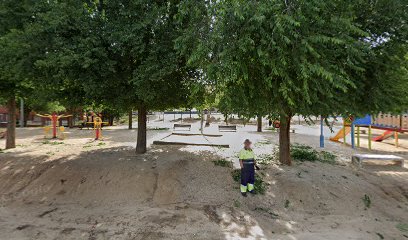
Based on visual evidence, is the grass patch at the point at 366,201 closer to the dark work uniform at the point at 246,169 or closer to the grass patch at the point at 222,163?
the dark work uniform at the point at 246,169

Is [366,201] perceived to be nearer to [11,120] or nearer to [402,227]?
[402,227]

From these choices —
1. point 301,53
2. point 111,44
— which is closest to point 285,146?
point 301,53

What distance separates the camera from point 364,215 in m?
7.91

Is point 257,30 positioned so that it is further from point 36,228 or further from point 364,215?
point 36,228

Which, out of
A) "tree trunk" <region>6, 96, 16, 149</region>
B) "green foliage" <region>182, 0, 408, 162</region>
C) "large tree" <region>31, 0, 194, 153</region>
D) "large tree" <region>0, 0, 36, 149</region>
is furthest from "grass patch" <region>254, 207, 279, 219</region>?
"tree trunk" <region>6, 96, 16, 149</region>

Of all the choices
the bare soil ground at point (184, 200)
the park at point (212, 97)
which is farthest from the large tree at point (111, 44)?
the bare soil ground at point (184, 200)

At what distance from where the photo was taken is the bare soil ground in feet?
21.8

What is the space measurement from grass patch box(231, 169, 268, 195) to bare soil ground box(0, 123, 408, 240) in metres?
0.19

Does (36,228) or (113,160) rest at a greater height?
(113,160)

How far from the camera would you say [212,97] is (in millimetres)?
8883

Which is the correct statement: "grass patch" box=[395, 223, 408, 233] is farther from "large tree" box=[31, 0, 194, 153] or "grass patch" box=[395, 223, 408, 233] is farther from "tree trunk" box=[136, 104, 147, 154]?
"tree trunk" box=[136, 104, 147, 154]

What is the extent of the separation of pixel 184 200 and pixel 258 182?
2.71m

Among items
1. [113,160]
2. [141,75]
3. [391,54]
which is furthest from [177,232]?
[391,54]

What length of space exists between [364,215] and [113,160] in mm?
9057
